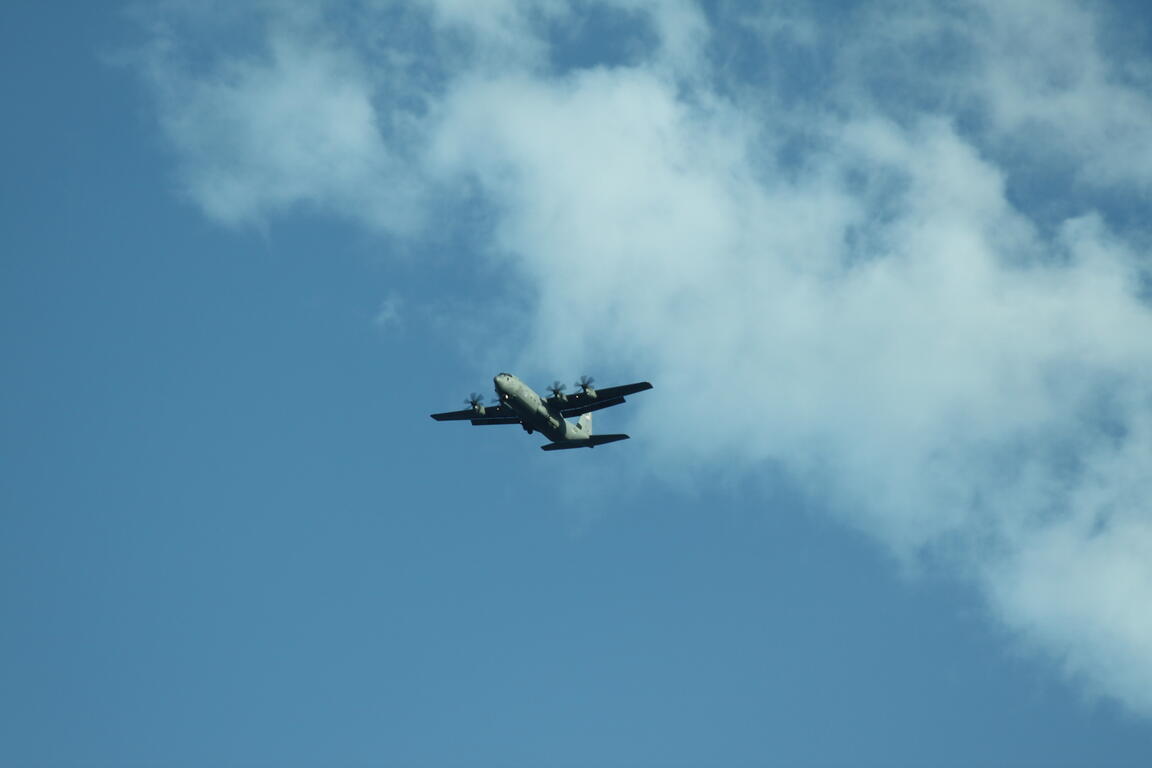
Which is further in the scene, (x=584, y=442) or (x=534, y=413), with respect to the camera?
(x=584, y=442)

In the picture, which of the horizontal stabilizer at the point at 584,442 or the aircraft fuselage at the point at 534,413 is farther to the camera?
the horizontal stabilizer at the point at 584,442

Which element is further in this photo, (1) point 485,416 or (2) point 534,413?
(1) point 485,416

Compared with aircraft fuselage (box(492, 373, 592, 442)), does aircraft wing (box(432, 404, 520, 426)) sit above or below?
above

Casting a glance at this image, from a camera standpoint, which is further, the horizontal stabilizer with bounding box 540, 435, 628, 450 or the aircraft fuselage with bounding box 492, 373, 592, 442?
the horizontal stabilizer with bounding box 540, 435, 628, 450

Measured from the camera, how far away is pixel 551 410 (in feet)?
346

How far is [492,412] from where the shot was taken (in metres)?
110

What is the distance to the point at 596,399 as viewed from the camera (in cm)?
10488

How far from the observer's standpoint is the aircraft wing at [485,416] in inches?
4299

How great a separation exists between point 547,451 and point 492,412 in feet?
18.8

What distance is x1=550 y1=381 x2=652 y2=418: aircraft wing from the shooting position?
103m

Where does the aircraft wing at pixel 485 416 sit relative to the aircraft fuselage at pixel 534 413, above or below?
above

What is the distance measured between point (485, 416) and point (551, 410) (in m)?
7.50

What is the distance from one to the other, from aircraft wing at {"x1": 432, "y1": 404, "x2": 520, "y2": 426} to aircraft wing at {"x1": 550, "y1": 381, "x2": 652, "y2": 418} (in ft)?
16.5

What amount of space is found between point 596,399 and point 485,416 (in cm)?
1089
